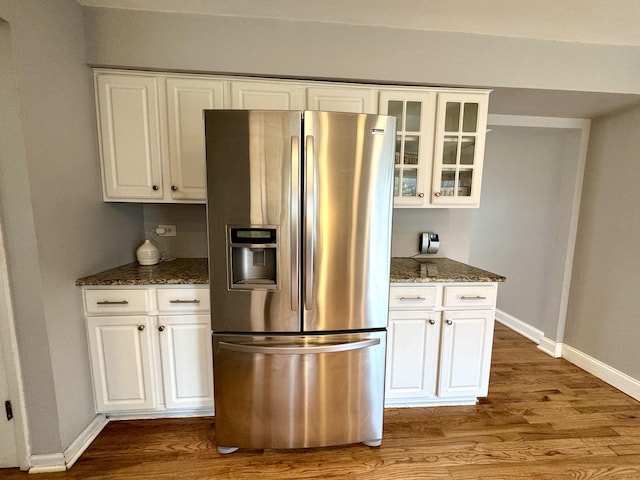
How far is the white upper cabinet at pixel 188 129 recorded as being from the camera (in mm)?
1885

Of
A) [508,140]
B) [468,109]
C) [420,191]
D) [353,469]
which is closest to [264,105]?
[420,191]

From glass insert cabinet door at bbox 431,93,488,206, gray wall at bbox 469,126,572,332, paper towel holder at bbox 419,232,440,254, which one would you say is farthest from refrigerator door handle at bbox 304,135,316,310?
gray wall at bbox 469,126,572,332

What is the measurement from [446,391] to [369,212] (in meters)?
1.44

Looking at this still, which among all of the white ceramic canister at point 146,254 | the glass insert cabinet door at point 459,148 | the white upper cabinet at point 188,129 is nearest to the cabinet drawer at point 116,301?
the white ceramic canister at point 146,254

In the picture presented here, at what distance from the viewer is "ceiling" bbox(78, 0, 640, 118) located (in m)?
1.67

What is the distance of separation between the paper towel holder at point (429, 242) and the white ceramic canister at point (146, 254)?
2.13 meters

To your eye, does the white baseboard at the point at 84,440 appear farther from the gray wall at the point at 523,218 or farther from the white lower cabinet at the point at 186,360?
the gray wall at the point at 523,218

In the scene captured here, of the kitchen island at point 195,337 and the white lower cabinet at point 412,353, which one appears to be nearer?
the kitchen island at point 195,337

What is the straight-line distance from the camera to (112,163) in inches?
74.8

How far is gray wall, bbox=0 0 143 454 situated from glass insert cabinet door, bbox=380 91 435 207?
1.87 meters

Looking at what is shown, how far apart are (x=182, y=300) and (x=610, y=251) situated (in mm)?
3341

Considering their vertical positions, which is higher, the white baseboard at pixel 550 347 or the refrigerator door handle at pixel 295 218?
the refrigerator door handle at pixel 295 218

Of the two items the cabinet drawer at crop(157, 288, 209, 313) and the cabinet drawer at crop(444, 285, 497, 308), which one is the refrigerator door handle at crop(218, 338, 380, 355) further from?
the cabinet drawer at crop(444, 285, 497, 308)

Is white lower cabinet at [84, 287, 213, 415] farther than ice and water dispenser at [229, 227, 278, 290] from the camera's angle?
Yes
